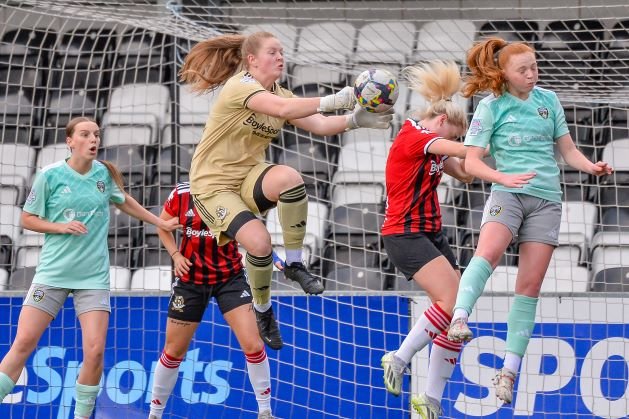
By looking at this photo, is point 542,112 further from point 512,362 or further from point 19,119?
point 19,119

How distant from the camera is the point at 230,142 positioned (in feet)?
22.7

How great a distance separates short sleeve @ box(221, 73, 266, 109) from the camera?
670 cm

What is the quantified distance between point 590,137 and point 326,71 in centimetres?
220

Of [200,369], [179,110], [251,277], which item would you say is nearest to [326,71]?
[179,110]

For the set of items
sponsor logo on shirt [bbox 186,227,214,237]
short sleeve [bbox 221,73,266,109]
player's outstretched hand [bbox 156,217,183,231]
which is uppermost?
short sleeve [bbox 221,73,266,109]

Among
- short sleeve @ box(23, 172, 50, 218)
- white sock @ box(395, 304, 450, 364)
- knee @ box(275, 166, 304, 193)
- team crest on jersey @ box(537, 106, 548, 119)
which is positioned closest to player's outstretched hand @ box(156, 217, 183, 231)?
short sleeve @ box(23, 172, 50, 218)

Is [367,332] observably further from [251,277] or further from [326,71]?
[326,71]

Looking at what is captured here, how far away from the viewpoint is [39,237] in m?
9.78

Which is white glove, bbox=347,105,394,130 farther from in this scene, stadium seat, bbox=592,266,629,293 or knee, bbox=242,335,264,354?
stadium seat, bbox=592,266,629,293

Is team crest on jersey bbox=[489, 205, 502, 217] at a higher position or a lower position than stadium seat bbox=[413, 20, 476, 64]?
lower

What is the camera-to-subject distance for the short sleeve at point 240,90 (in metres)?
6.70

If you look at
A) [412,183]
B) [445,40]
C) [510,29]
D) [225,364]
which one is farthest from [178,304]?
[510,29]

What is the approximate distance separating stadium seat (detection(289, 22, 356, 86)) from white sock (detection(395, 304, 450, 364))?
331 cm

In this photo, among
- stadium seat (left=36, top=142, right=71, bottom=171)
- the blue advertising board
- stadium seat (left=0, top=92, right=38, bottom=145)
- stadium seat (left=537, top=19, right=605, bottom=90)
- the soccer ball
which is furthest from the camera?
stadium seat (left=0, top=92, right=38, bottom=145)
